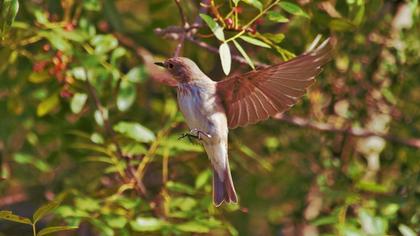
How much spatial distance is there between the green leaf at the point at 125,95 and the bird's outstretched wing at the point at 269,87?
1.55 feet

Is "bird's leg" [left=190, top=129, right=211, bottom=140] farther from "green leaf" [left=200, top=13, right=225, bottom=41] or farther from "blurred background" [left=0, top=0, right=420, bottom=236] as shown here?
"green leaf" [left=200, top=13, right=225, bottom=41]

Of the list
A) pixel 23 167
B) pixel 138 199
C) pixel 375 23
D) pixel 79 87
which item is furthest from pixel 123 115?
pixel 375 23

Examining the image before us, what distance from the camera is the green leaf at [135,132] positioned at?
3.17 meters

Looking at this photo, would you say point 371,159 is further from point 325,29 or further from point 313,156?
point 325,29

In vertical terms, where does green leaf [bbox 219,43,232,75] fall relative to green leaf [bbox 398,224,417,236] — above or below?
Result: above

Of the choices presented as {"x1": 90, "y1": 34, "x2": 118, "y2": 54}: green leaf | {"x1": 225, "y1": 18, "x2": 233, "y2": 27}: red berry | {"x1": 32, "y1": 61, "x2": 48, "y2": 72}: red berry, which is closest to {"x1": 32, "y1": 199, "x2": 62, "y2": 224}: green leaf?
{"x1": 225, "y1": 18, "x2": 233, "y2": 27}: red berry

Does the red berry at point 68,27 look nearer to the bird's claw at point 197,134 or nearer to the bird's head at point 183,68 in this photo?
the bird's head at point 183,68

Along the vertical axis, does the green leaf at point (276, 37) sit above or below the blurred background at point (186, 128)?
above

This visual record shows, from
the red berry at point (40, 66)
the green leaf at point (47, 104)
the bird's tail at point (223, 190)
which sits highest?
the red berry at point (40, 66)

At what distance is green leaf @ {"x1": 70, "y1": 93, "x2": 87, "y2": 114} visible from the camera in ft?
10.5

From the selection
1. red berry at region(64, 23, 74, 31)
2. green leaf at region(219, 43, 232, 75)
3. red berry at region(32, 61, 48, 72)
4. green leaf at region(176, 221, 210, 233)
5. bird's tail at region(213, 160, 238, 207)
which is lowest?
green leaf at region(176, 221, 210, 233)

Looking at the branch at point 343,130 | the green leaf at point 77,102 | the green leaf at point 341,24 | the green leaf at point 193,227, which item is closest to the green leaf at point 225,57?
the green leaf at point 341,24

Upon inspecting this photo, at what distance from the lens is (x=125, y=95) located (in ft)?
10.6

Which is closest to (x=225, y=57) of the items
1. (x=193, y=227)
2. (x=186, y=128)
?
(x=193, y=227)
